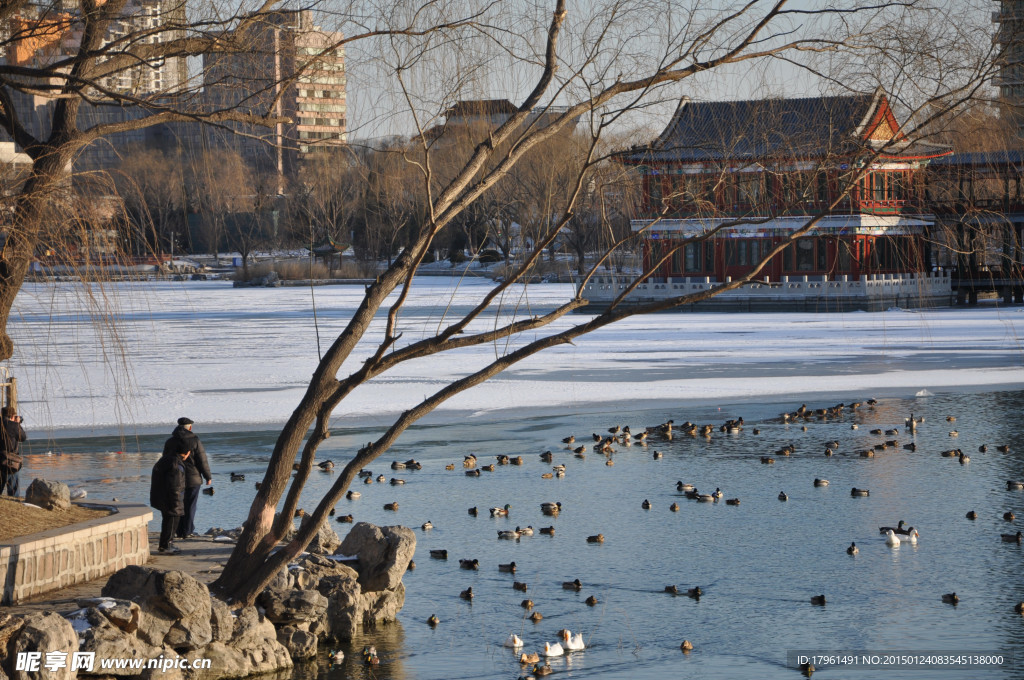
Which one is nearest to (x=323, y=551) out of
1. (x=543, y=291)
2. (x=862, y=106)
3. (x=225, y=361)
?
(x=862, y=106)

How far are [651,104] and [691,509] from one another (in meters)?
6.07

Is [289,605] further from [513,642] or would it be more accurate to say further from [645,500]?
[645,500]

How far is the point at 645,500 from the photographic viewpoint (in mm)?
13672

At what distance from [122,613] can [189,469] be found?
389cm

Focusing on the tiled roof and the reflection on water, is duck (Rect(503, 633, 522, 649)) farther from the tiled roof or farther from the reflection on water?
the tiled roof

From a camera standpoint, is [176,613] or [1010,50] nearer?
[1010,50]

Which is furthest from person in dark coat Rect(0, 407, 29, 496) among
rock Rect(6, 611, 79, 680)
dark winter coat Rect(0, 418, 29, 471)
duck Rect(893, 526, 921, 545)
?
duck Rect(893, 526, 921, 545)

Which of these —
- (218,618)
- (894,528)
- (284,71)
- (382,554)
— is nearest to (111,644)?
(218,618)

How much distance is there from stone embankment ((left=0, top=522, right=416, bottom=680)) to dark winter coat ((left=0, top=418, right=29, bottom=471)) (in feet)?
11.2

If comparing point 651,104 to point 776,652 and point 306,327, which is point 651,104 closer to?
point 776,652

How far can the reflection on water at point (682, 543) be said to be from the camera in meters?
9.07

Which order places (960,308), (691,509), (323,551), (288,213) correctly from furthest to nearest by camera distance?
(288,213) < (960,308) < (691,509) < (323,551)

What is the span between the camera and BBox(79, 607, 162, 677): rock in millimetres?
7840

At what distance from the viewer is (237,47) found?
900cm
